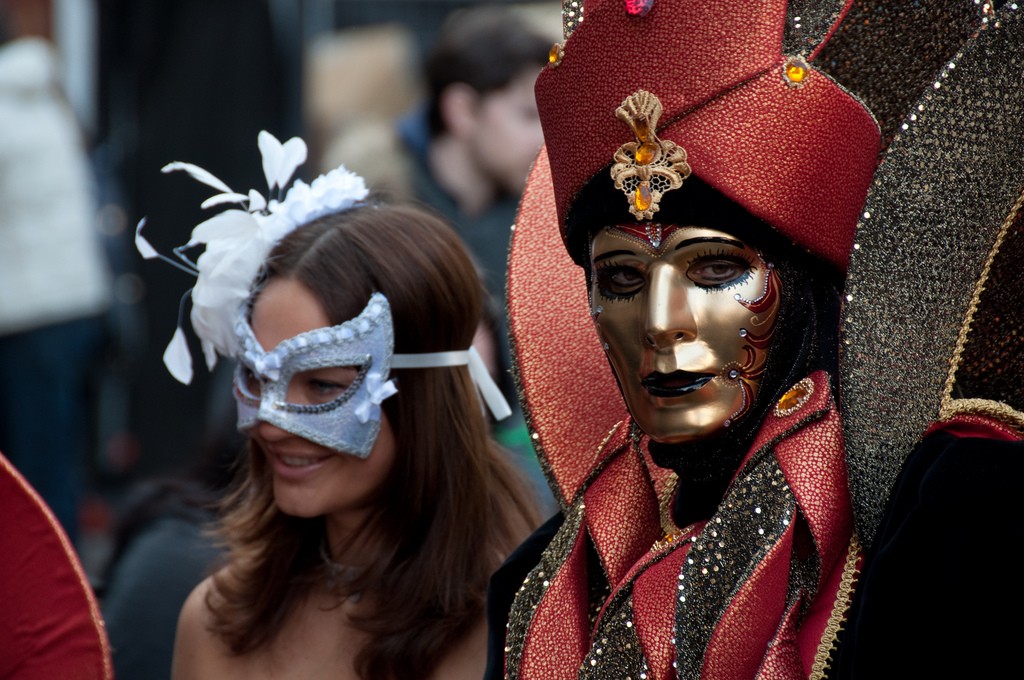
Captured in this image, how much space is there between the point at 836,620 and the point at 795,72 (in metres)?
0.83

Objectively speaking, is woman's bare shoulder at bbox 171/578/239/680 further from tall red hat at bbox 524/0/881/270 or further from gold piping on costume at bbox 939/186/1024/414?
gold piping on costume at bbox 939/186/1024/414

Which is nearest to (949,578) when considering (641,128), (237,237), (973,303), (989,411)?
(989,411)

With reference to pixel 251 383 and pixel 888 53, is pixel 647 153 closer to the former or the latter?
pixel 888 53

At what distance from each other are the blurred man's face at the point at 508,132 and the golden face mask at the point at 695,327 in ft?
9.80

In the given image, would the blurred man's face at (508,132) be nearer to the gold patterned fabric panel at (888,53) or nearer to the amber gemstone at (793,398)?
the gold patterned fabric panel at (888,53)

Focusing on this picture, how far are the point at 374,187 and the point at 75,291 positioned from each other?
273 cm

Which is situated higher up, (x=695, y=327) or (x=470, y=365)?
(x=695, y=327)

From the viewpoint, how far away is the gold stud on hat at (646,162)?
7.88ft

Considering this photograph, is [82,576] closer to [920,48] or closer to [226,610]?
Result: [226,610]

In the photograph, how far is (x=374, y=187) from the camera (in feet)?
11.7

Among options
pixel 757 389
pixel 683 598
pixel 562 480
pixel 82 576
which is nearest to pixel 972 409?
pixel 757 389

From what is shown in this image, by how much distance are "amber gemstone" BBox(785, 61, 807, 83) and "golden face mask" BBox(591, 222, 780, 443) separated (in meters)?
0.26

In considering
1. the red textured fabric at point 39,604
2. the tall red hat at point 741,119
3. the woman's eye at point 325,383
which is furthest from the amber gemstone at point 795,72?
the red textured fabric at point 39,604

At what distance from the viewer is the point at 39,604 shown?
2.73m
